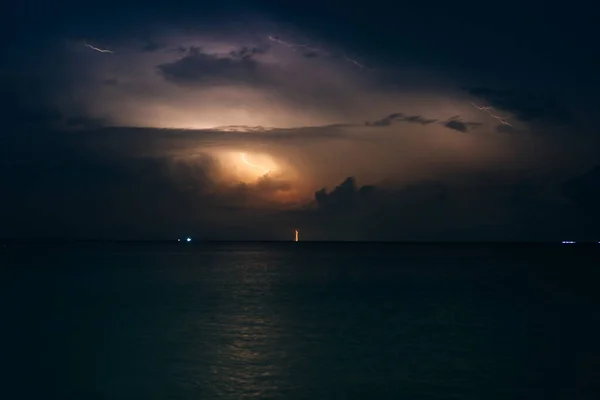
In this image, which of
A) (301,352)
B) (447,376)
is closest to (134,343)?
(301,352)

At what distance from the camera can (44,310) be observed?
45.2 metres

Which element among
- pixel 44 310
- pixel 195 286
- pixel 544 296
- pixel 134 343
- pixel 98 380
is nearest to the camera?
pixel 98 380

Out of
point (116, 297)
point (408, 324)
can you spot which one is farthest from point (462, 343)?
point (116, 297)

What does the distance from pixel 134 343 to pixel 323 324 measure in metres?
11.6

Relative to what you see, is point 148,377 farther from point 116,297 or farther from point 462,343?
point 116,297

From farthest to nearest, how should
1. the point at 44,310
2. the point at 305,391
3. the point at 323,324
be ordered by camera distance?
the point at 44,310, the point at 323,324, the point at 305,391

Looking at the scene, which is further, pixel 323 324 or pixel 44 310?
pixel 44 310

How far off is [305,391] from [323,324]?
53.1ft

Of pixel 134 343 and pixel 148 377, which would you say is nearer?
pixel 148 377

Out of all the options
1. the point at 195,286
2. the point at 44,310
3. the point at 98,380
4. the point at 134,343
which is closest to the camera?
the point at 98,380

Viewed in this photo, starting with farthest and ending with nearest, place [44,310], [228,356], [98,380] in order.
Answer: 1. [44,310]
2. [228,356]
3. [98,380]

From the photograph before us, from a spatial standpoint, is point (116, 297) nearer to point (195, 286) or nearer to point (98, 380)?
point (195, 286)

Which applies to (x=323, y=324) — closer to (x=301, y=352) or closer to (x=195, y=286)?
(x=301, y=352)

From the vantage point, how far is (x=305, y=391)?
22.2 metres
